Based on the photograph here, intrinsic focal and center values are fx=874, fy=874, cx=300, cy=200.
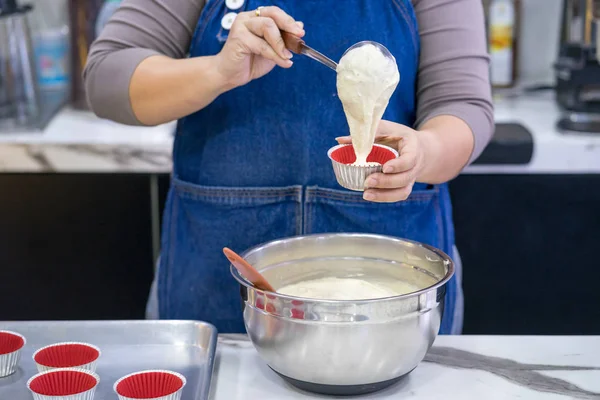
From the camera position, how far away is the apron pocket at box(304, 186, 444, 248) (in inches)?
57.3

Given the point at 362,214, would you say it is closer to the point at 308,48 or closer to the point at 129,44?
the point at 308,48

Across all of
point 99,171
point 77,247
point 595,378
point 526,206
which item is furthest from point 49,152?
point 595,378

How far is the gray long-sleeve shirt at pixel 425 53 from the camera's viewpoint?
4.71ft

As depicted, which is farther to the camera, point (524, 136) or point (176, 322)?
point (524, 136)

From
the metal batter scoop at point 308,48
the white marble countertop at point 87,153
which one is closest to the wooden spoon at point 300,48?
the metal batter scoop at point 308,48

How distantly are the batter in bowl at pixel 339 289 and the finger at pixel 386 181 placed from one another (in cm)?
16

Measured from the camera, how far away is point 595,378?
1.13m

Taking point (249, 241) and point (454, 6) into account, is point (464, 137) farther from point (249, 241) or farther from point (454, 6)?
point (249, 241)

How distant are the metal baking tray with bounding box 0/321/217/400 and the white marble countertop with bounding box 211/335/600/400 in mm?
29

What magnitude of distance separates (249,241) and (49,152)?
86cm

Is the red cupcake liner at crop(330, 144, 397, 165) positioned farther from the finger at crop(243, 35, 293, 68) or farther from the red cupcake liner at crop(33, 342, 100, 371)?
the red cupcake liner at crop(33, 342, 100, 371)

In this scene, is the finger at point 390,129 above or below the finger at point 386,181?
above

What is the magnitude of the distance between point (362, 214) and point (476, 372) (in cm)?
39

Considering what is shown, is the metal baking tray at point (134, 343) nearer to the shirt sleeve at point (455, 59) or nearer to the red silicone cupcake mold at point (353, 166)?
the red silicone cupcake mold at point (353, 166)
